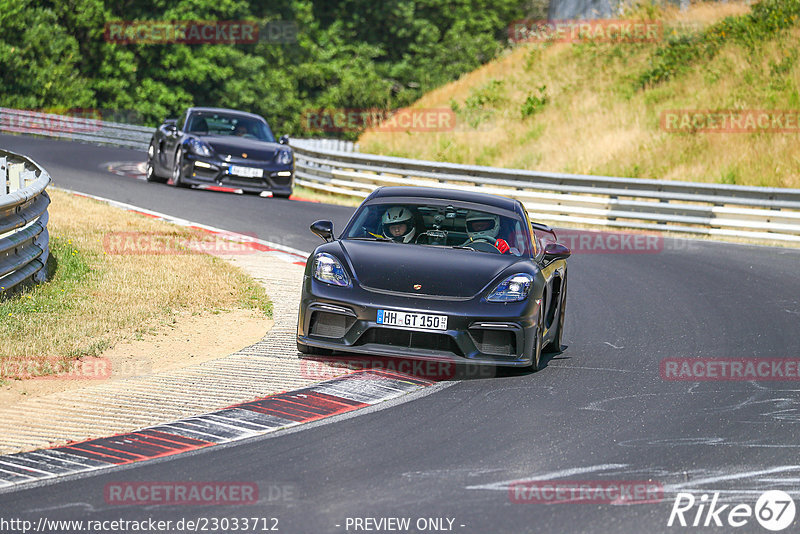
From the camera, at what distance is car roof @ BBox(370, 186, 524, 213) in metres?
9.81

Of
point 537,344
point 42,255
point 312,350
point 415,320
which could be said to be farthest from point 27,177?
point 537,344

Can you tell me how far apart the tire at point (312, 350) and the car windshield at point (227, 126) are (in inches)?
545

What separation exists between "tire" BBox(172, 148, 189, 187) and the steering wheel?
43.9ft

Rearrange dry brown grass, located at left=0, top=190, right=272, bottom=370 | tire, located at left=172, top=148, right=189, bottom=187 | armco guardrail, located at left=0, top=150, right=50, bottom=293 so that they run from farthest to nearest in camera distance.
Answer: tire, located at left=172, top=148, right=189, bottom=187 < armco guardrail, located at left=0, top=150, right=50, bottom=293 < dry brown grass, located at left=0, top=190, right=272, bottom=370

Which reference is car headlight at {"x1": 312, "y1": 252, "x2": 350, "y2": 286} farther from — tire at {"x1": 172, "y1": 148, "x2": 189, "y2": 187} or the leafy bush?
the leafy bush

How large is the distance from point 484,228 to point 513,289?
1.15m

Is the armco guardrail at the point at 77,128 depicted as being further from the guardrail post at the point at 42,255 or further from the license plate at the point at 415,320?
the license plate at the point at 415,320

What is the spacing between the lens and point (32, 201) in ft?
37.7

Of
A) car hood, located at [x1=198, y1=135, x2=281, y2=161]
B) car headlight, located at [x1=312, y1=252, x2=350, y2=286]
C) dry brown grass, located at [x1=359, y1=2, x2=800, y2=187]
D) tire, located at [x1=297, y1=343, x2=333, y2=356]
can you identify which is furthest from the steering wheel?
dry brown grass, located at [x1=359, y1=2, x2=800, y2=187]

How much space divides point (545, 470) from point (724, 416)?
2.02 meters

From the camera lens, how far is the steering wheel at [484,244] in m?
9.31

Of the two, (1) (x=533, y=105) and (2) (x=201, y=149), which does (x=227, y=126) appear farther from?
(1) (x=533, y=105)

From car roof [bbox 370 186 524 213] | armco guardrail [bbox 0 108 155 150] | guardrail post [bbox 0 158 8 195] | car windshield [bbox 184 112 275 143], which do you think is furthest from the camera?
armco guardrail [bbox 0 108 155 150]

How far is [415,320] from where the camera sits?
823 centimetres
